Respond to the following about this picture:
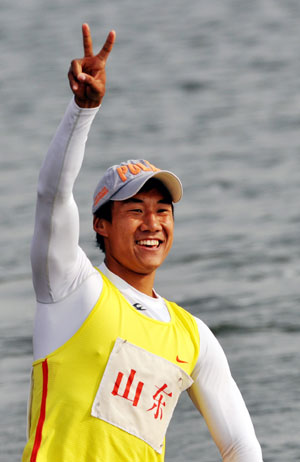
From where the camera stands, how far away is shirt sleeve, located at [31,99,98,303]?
4477mm

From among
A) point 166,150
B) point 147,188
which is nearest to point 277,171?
point 166,150

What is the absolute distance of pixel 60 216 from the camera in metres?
4.55

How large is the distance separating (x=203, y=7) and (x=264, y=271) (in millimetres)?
15257

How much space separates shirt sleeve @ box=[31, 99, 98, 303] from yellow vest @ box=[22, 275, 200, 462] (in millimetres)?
165

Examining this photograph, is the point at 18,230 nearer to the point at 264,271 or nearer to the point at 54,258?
the point at 264,271

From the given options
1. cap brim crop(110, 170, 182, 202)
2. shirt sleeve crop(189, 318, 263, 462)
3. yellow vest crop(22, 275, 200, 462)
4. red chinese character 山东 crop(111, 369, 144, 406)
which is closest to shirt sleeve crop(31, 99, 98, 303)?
yellow vest crop(22, 275, 200, 462)

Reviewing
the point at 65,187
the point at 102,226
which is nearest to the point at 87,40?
the point at 65,187

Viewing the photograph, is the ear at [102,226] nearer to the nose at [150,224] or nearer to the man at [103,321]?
the man at [103,321]

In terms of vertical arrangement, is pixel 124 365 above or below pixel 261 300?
above

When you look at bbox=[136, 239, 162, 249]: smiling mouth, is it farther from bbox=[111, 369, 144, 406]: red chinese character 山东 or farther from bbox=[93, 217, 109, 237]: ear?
bbox=[111, 369, 144, 406]: red chinese character 山东

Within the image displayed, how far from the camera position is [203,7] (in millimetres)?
28172

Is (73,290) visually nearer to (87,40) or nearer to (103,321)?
(103,321)

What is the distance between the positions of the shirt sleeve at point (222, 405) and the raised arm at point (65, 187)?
71 cm

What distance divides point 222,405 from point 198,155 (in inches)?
558
